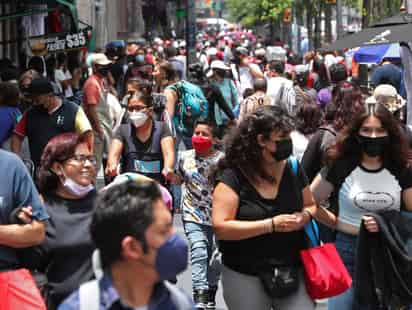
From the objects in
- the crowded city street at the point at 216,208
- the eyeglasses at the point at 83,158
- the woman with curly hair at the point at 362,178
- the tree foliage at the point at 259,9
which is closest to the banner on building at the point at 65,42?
the crowded city street at the point at 216,208

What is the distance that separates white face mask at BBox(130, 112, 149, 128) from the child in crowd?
584mm

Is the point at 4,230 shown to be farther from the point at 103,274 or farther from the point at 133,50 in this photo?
the point at 133,50

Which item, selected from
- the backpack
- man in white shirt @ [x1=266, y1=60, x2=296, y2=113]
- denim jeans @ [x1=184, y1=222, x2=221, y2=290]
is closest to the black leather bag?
denim jeans @ [x1=184, y1=222, x2=221, y2=290]

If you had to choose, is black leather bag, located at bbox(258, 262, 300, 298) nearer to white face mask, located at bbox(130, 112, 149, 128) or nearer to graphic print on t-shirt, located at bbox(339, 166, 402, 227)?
graphic print on t-shirt, located at bbox(339, 166, 402, 227)

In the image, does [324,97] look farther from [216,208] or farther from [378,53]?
→ [216,208]

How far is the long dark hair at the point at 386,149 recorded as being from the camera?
20.8ft

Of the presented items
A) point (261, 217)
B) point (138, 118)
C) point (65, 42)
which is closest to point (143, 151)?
point (138, 118)

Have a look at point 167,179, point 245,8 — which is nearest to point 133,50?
point 167,179

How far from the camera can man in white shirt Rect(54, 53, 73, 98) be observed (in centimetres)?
1756

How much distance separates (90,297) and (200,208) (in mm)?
4390

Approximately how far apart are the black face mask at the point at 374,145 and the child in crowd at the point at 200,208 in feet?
6.52

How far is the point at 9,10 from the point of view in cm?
2205

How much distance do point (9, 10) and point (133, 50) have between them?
700 centimetres

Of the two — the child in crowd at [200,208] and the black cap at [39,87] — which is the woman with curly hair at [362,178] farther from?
the black cap at [39,87]
